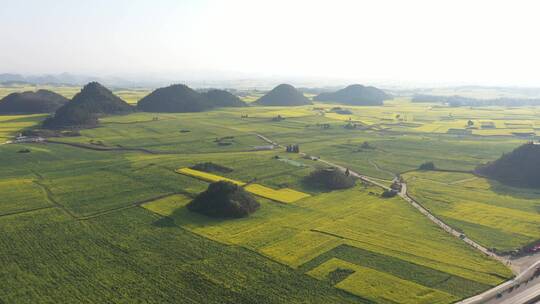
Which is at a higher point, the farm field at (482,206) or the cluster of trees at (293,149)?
the cluster of trees at (293,149)

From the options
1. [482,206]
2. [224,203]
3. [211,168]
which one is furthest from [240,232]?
[482,206]

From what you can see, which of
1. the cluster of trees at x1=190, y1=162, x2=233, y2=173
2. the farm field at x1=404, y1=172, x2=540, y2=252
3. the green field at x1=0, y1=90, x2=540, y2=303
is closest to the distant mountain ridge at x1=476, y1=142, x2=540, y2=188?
the farm field at x1=404, y1=172, x2=540, y2=252

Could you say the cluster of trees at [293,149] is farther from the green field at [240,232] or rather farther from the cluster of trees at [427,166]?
the cluster of trees at [427,166]

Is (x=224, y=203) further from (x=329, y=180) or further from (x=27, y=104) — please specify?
(x=27, y=104)

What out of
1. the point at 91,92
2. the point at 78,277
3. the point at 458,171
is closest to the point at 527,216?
the point at 458,171

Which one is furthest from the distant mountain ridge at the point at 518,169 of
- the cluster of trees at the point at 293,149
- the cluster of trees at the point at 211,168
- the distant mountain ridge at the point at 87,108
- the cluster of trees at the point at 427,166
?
the distant mountain ridge at the point at 87,108

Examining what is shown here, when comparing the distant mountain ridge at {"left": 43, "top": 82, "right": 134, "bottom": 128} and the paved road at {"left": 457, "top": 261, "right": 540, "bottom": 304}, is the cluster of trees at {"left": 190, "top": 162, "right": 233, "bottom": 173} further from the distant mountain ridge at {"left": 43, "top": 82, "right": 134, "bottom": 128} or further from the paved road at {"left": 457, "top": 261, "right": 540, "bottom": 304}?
the distant mountain ridge at {"left": 43, "top": 82, "right": 134, "bottom": 128}
